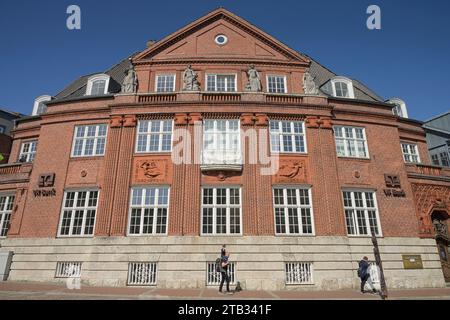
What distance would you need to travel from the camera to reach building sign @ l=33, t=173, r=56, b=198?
722 inches

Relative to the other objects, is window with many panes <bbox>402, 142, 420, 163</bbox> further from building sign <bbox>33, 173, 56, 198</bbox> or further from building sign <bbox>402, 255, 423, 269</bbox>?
building sign <bbox>33, 173, 56, 198</bbox>

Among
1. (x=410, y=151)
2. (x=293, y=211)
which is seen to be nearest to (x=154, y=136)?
(x=293, y=211)

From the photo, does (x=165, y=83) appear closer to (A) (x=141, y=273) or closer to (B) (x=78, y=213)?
(B) (x=78, y=213)

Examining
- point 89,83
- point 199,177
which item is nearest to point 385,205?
point 199,177

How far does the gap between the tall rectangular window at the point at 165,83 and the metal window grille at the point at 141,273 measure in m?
11.8

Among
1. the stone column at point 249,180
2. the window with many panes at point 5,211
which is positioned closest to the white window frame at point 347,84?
the stone column at point 249,180

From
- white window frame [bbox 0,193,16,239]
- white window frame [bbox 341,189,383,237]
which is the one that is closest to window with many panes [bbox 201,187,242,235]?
white window frame [bbox 341,189,383,237]

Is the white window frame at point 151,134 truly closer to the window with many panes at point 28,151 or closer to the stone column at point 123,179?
the stone column at point 123,179

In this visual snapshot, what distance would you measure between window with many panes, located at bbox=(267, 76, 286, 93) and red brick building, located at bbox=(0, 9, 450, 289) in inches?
3.2

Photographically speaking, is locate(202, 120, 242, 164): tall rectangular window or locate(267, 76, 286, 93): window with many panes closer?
locate(202, 120, 242, 164): tall rectangular window

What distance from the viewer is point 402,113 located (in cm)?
2456

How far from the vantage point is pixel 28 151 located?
2270cm

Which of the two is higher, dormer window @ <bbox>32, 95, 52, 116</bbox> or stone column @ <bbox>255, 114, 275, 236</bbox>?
dormer window @ <bbox>32, 95, 52, 116</bbox>

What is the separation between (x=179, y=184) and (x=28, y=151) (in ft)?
46.4
